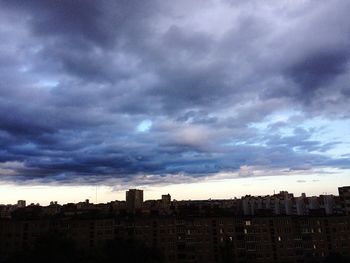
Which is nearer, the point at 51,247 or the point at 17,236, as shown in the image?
the point at 51,247

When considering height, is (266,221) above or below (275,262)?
above

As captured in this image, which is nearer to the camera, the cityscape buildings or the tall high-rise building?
the cityscape buildings

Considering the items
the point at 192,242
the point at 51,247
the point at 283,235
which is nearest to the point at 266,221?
the point at 283,235

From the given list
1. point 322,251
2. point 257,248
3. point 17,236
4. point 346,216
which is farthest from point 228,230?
point 17,236

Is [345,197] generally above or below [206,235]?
above

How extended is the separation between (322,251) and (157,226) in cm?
6032

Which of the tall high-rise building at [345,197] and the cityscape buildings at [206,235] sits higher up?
the tall high-rise building at [345,197]

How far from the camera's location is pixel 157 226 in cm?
13400

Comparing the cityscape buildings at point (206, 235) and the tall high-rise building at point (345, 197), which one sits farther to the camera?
the tall high-rise building at point (345, 197)

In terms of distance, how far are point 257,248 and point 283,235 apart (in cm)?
1057

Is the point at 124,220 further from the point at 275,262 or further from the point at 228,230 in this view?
the point at 275,262

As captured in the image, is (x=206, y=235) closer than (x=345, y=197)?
Yes

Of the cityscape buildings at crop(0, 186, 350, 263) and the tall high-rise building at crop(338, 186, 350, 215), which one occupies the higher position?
the tall high-rise building at crop(338, 186, 350, 215)

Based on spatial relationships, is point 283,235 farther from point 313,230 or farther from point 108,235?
point 108,235
